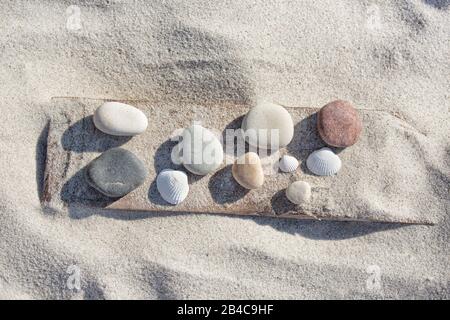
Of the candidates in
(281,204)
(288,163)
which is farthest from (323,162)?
(281,204)

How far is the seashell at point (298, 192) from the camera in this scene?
7.72 feet

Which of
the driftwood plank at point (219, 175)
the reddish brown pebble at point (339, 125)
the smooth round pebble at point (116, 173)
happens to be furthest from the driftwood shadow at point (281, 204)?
the smooth round pebble at point (116, 173)

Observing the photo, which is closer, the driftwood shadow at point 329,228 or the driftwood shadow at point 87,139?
the driftwood shadow at point 87,139

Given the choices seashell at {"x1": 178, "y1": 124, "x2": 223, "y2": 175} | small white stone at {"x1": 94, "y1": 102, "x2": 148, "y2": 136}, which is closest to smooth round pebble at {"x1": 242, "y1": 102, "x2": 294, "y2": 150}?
seashell at {"x1": 178, "y1": 124, "x2": 223, "y2": 175}

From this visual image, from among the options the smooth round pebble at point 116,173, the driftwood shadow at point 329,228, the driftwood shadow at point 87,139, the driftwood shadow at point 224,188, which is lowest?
the driftwood shadow at point 329,228

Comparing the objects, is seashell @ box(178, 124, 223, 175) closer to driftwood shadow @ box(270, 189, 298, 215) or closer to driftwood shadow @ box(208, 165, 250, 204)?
driftwood shadow @ box(208, 165, 250, 204)

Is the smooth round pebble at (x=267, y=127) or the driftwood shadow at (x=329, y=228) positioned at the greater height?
the smooth round pebble at (x=267, y=127)

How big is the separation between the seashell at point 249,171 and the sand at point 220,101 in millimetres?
A: 224

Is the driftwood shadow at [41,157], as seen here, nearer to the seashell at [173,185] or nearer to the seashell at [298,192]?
the seashell at [173,185]

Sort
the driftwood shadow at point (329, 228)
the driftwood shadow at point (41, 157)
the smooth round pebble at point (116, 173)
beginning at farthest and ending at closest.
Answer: the driftwood shadow at point (329, 228) → the driftwood shadow at point (41, 157) → the smooth round pebble at point (116, 173)

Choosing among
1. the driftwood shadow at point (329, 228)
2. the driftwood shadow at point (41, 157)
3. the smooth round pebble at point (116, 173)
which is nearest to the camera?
the smooth round pebble at point (116, 173)

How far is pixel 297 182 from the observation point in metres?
2.38

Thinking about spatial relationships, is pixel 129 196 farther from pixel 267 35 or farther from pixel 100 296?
pixel 267 35
